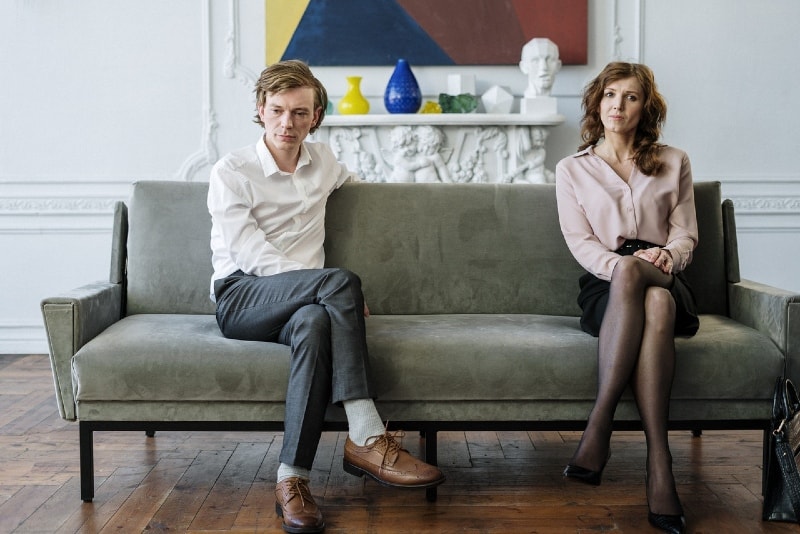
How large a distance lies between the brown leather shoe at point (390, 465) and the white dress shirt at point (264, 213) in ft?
1.84

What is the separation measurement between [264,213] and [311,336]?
1.74 ft

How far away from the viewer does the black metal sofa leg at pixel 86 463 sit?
2.24m

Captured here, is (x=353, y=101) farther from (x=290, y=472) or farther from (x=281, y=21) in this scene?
(x=290, y=472)

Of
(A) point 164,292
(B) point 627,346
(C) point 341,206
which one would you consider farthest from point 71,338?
(B) point 627,346

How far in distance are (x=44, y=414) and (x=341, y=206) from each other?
1.37 m

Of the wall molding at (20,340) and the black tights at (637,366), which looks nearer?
the black tights at (637,366)

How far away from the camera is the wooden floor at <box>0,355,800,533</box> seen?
2.12 meters

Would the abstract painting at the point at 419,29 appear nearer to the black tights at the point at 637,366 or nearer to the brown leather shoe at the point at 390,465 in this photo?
the black tights at the point at 637,366

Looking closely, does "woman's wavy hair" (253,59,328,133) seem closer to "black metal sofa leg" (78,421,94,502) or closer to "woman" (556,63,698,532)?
"woman" (556,63,698,532)

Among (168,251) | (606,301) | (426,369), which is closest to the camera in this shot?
(426,369)

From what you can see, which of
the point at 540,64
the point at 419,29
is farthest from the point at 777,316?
the point at 419,29

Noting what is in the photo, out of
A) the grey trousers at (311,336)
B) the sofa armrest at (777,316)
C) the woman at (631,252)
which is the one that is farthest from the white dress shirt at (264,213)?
the sofa armrest at (777,316)

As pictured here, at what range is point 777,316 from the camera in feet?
7.66

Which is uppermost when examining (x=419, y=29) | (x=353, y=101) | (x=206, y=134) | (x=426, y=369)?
(x=419, y=29)
